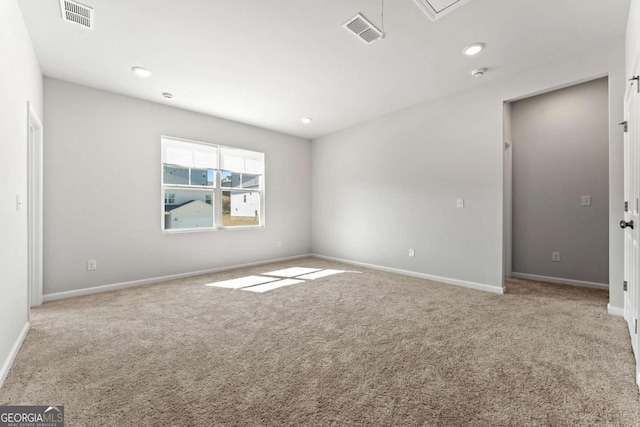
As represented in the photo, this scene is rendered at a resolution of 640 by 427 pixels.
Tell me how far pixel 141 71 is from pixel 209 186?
200 cm

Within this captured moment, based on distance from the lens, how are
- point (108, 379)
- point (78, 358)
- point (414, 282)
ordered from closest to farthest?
point (108, 379)
point (78, 358)
point (414, 282)

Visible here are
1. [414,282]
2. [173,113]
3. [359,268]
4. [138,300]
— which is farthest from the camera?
[359,268]

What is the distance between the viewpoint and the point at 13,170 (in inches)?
83.5

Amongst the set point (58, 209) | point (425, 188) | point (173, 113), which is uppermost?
point (173, 113)

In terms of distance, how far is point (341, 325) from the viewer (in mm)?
2553

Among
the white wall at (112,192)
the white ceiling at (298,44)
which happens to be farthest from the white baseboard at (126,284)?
the white ceiling at (298,44)

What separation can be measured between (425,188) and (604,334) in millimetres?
2533

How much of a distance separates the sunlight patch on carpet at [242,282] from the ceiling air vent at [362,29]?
10.9 ft

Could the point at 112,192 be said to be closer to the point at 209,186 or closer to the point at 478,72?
the point at 209,186

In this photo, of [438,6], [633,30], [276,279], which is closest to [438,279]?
[276,279]

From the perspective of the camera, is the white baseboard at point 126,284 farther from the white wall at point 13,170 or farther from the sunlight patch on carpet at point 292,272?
the white wall at point 13,170

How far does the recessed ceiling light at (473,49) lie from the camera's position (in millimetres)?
2736

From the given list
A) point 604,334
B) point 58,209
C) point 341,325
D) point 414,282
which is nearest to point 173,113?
point 58,209

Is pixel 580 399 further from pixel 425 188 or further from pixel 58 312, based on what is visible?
pixel 58 312
